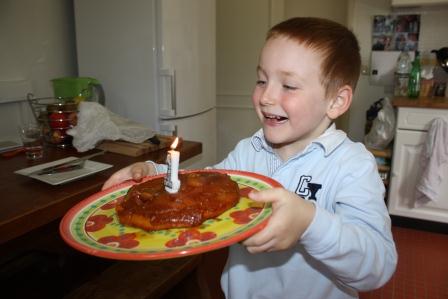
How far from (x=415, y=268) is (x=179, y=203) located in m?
2.19

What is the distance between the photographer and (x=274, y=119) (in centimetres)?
90

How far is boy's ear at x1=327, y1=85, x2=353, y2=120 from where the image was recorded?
0.93m

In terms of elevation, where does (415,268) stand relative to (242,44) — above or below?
below

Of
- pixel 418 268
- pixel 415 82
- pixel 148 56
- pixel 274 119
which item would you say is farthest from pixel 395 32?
pixel 274 119

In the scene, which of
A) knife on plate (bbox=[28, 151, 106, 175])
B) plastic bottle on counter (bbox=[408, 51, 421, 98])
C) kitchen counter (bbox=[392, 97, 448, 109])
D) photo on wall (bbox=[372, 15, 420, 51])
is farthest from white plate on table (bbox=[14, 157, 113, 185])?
photo on wall (bbox=[372, 15, 420, 51])

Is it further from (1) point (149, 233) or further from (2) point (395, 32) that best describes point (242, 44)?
(1) point (149, 233)

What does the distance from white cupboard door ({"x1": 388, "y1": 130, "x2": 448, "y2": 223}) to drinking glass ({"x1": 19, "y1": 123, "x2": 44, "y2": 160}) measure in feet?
7.50

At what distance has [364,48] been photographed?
3396 millimetres

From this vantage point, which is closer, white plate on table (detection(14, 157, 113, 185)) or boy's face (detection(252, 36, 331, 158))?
boy's face (detection(252, 36, 331, 158))

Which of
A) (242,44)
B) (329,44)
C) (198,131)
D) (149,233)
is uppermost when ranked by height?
(242,44)

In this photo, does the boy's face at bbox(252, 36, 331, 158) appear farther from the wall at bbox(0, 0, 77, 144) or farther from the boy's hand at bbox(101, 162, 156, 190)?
the wall at bbox(0, 0, 77, 144)

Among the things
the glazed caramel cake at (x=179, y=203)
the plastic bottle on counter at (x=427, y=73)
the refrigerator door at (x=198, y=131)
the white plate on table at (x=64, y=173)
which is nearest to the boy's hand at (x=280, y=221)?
the glazed caramel cake at (x=179, y=203)

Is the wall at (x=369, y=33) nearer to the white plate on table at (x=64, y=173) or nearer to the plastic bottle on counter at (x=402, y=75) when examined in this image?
the plastic bottle on counter at (x=402, y=75)

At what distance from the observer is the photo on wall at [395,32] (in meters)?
3.18
